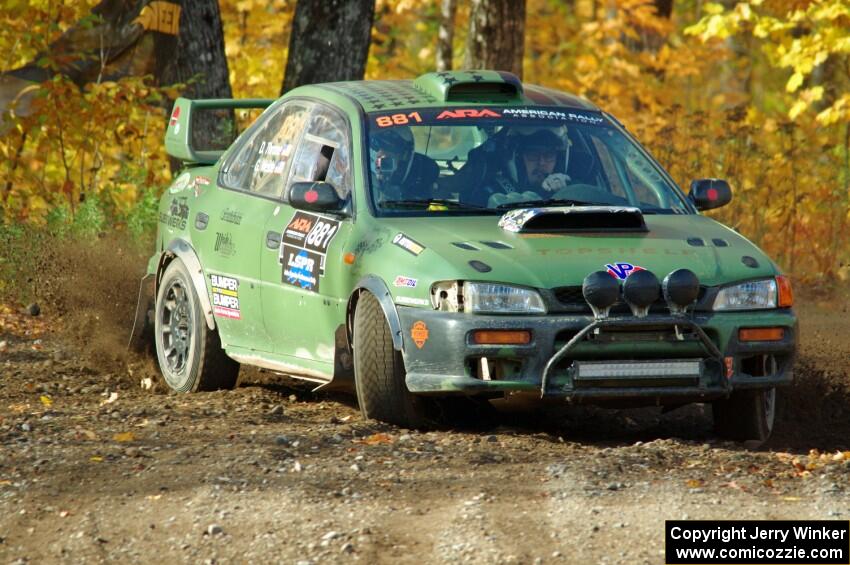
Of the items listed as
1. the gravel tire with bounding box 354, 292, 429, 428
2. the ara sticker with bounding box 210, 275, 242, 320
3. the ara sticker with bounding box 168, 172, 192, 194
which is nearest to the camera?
the gravel tire with bounding box 354, 292, 429, 428

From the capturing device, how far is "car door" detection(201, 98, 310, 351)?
8672 millimetres

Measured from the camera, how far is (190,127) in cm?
1009

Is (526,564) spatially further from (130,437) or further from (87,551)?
(130,437)

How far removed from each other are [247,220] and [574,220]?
6.67 feet

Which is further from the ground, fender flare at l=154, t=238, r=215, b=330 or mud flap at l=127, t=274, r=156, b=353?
fender flare at l=154, t=238, r=215, b=330

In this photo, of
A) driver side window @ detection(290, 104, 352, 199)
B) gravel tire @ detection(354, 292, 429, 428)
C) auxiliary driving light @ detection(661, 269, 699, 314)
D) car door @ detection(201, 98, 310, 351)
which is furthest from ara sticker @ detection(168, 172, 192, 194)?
auxiliary driving light @ detection(661, 269, 699, 314)

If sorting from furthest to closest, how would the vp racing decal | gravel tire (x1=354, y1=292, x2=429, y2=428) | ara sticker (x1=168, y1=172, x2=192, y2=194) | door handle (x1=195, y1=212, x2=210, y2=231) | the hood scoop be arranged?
ara sticker (x1=168, y1=172, x2=192, y2=194) < door handle (x1=195, y1=212, x2=210, y2=231) < the vp racing decal < the hood scoop < gravel tire (x1=354, y1=292, x2=429, y2=428)

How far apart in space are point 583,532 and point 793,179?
1065 centimetres

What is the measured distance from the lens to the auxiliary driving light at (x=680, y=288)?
7121mm

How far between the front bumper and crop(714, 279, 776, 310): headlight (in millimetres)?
45

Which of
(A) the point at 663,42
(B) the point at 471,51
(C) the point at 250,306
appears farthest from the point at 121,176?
(A) the point at 663,42

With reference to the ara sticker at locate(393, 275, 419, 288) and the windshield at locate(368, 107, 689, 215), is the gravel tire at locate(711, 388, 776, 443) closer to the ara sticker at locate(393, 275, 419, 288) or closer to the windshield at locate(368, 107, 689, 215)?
the windshield at locate(368, 107, 689, 215)

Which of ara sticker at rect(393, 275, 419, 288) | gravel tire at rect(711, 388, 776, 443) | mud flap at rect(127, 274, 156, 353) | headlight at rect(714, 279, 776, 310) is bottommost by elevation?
gravel tire at rect(711, 388, 776, 443)

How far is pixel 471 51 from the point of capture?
1662 cm
